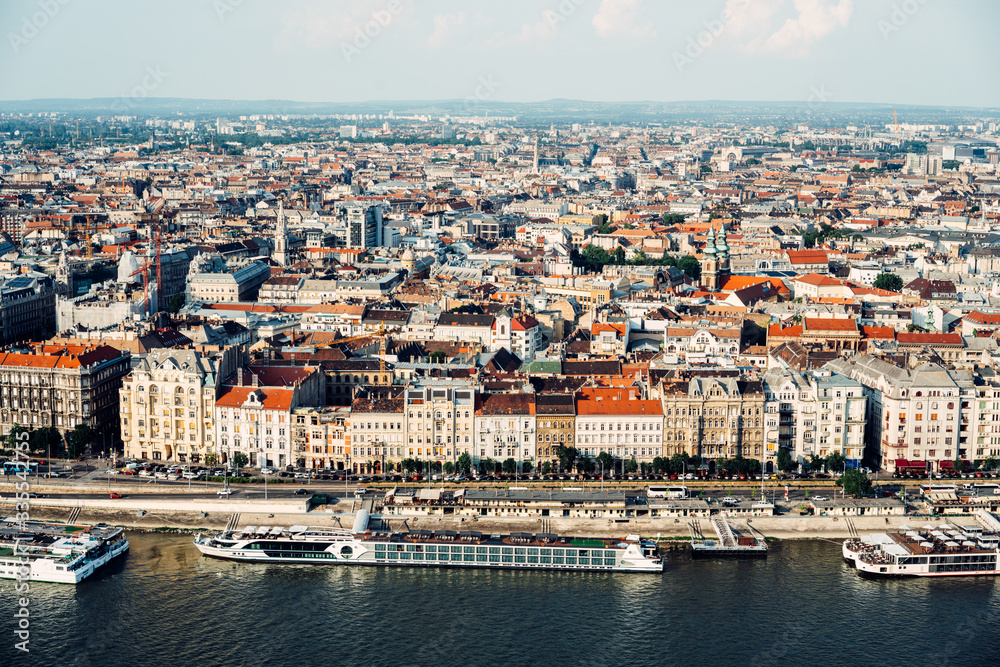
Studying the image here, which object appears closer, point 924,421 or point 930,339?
point 924,421

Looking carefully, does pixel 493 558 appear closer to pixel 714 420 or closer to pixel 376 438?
pixel 376 438

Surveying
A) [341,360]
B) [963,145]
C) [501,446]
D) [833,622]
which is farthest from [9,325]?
[963,145]

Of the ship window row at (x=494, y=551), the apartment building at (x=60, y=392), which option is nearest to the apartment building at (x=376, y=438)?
the ship window row at (x=494, y=551)

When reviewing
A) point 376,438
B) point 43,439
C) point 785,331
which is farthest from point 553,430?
point 785,331

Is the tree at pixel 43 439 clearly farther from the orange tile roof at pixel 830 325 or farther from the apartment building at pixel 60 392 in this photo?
the orange tile roof at pixel 830 325

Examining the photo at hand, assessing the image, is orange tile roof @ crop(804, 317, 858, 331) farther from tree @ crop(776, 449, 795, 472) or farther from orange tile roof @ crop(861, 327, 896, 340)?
tree @ crop(776, 449, 795, 472)

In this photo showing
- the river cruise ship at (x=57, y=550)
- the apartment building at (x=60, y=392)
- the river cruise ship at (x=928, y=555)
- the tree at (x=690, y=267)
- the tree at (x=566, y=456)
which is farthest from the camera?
the tree at (x=690, y=267)

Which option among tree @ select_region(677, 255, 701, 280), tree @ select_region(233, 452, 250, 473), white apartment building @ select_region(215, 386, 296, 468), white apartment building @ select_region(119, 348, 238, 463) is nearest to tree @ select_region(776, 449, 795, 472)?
white apartment building @ select_region(215, 386, 296, 468)
